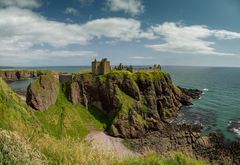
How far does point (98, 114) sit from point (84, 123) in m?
6.53

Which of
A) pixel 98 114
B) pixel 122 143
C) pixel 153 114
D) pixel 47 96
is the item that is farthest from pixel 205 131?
pixel 47 96

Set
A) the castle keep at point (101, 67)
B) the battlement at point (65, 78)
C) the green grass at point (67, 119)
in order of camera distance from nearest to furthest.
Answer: the green grass at point (67, 119) → the battlement at point (65, 78) → the castle keep at point (101, 67)

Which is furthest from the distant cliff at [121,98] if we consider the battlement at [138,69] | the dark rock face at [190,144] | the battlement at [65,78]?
the battlement at [138,69]

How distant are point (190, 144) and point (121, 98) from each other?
2279cm

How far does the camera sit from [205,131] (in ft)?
237

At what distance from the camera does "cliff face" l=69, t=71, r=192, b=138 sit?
69750mm

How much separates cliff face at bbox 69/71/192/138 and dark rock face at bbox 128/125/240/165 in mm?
3721

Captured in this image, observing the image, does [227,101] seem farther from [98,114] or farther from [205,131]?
[98,114]

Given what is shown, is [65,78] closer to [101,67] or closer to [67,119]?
[101,67]

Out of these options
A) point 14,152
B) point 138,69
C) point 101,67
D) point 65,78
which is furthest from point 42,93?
point 14,152

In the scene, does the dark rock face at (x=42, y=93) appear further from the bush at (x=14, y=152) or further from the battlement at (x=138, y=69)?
the bush at (x=14, y=152)

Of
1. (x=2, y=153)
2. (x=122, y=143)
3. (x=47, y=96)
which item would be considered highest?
(x=2, y=153)

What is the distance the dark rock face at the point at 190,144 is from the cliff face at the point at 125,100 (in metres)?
3.72

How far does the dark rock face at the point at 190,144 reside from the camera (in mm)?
56656
